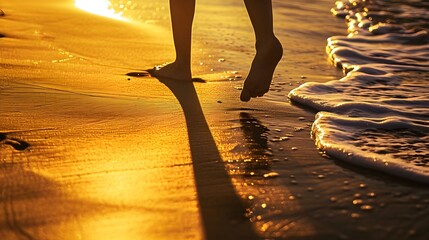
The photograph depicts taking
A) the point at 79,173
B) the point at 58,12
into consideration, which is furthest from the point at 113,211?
the point at 58,12

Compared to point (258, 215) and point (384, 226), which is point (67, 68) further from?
point (384, 226)

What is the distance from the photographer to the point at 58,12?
16.0 ft

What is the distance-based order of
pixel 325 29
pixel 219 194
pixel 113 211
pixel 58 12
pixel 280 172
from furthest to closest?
pixel 325 29 < pixel 58 12 < pixel 280 172 < pixel 219 194 < pixel 113 211

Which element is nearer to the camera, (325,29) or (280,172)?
(280,172)

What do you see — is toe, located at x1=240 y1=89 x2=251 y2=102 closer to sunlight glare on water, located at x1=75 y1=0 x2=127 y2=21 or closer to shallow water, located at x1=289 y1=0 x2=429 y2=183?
shallow water, located at x1=289 y1=0 x2=429 y2=183

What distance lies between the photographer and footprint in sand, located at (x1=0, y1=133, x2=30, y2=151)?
2.32 meters

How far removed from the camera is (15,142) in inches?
93.3

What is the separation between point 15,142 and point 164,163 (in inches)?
20.7

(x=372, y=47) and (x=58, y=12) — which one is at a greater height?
(x=58, y=12)

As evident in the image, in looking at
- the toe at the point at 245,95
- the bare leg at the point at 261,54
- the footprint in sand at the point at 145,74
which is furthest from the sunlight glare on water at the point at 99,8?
the toe at the point at 245,95

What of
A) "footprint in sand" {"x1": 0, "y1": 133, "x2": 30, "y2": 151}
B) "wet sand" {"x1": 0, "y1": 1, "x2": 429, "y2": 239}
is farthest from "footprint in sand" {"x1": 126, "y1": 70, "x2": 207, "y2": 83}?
"footprint in sand" {"x1": 0, "y1": 133, "x2": 30, "y2": 151}

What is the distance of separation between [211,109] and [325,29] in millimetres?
2929

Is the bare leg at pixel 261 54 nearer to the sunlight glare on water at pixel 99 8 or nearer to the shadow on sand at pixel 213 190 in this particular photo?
the shadow on sand at pixel 213 190

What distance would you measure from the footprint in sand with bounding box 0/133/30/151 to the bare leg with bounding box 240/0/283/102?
1032 millimetres
